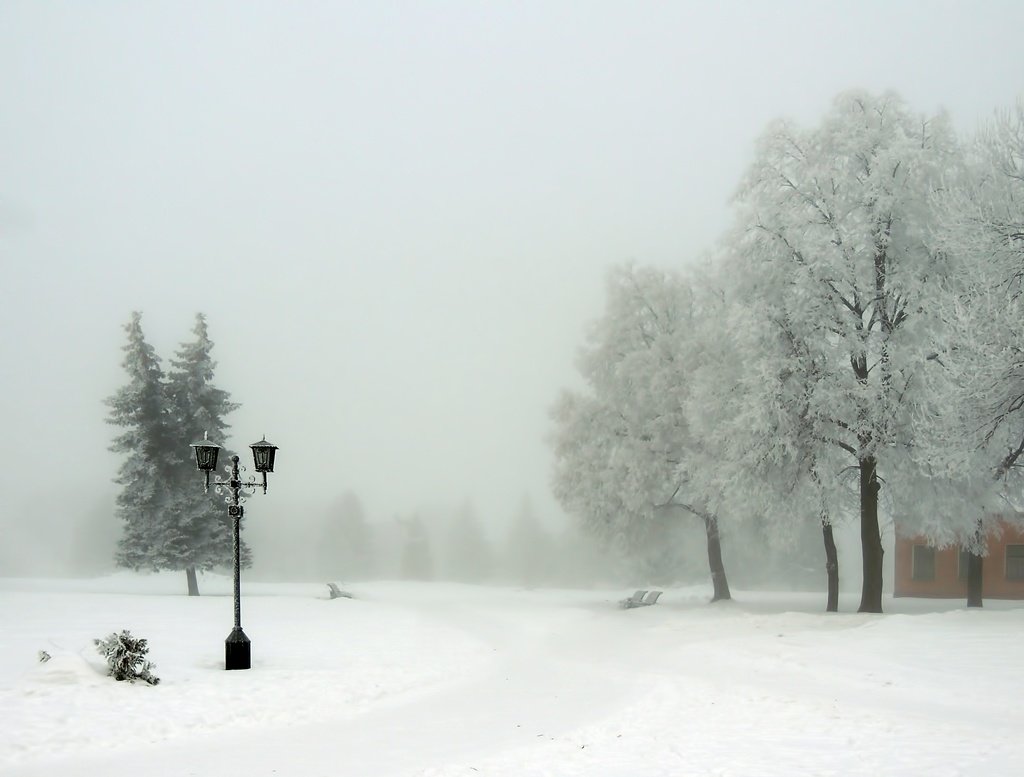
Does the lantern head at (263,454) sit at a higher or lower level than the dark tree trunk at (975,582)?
higher

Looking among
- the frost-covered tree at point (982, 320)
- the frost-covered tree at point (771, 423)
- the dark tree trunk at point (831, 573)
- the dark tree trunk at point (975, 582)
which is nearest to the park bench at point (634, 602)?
the frost-covered tree at point (771, 423)

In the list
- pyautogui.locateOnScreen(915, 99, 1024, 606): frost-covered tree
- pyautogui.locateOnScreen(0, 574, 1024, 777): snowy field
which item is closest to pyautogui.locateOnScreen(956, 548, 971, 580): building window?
pyautogui.locateOnScreen(915, 99, 1024, 606): frost-covered tree

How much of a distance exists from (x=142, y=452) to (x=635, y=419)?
21.3 m

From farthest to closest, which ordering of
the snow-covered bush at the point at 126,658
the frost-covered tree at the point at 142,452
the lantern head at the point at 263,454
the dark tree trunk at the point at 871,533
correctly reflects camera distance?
the frost-covered tree at the point at 142,452 < the dark tree trunk at the point at 871,533 < the lantern head at the point at 263,454 < the snow-covered bush at the point at 126,658

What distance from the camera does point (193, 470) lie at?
118 feet

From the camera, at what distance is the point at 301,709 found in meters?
12.9

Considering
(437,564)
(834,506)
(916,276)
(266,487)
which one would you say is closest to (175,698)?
(266,487)

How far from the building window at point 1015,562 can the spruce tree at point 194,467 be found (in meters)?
36.2

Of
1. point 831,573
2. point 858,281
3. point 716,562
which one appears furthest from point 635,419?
point 858,281

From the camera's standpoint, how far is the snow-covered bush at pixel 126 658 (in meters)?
13.2

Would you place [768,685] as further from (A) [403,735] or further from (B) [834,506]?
(B) [834,506]

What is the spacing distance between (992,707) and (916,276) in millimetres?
14629

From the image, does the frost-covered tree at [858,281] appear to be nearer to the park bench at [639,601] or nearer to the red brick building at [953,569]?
the park bench at [639,601]

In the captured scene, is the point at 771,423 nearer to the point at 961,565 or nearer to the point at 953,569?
the point at 961,565
